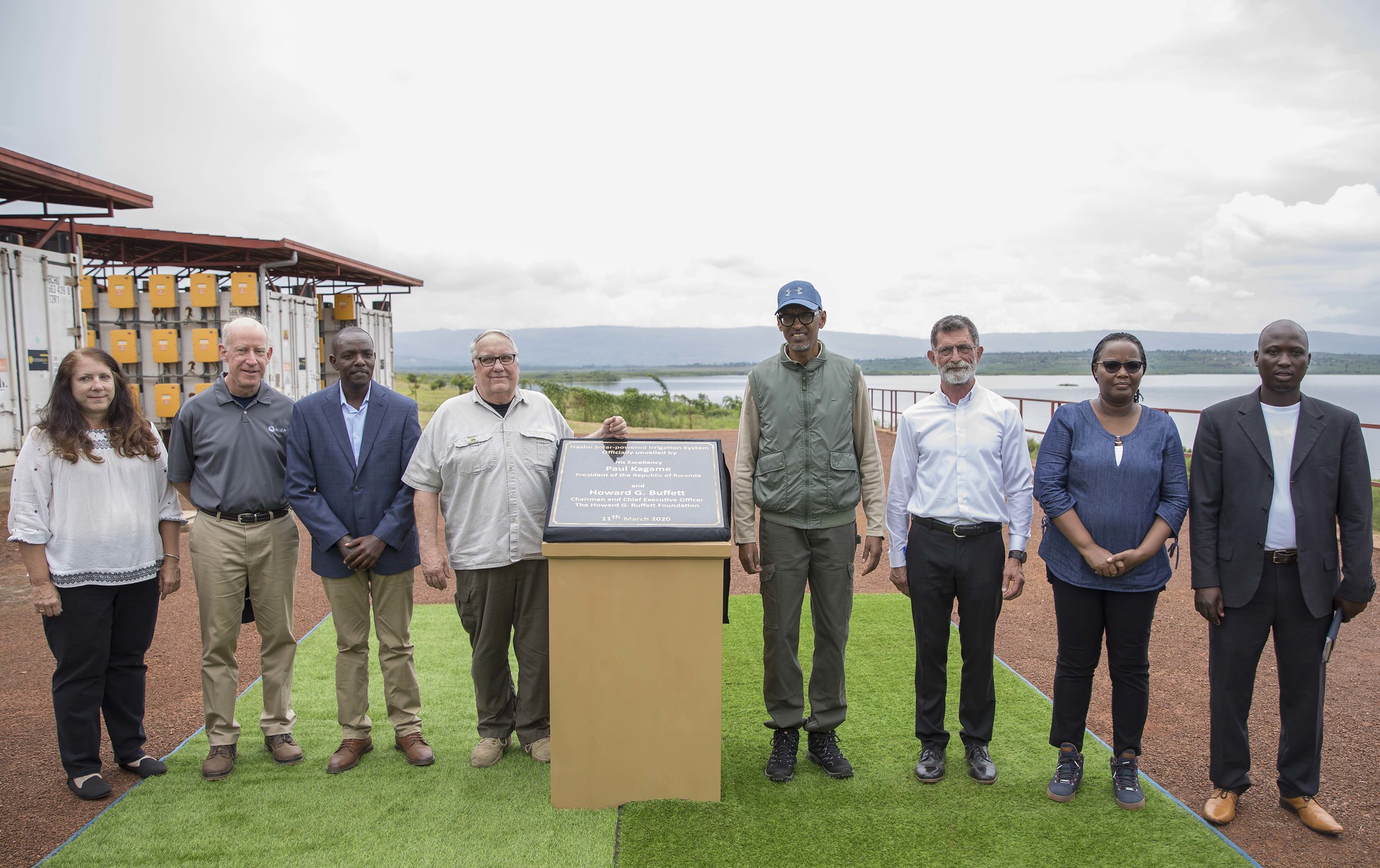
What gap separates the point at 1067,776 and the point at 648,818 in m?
1.76

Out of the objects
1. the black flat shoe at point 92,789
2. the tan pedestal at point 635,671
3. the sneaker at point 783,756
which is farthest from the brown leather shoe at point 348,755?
the sneaker at point 783,756

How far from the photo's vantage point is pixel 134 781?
3.59 m

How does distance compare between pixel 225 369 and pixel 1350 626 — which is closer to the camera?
pixel 225 369

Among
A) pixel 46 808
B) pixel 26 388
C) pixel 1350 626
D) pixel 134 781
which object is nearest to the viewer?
pixel 46 808

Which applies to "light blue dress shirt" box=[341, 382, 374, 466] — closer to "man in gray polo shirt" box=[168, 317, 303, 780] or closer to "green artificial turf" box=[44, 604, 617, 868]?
"man in gray polo shirt" box=[168, 317, 303, 780]

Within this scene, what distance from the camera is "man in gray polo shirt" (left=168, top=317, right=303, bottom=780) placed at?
360 cm

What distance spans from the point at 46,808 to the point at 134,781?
31 centimetres

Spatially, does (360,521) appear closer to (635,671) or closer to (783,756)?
(635,671)

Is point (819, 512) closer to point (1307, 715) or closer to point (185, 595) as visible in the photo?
point (1307, 715)

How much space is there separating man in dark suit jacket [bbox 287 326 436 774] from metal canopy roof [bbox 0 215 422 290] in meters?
13.0

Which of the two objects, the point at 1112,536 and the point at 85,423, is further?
the point at 85,423

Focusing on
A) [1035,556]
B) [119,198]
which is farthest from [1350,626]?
[119,198]

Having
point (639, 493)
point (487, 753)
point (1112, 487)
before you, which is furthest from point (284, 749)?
point (1112, 487)

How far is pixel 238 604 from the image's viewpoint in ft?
12.1
